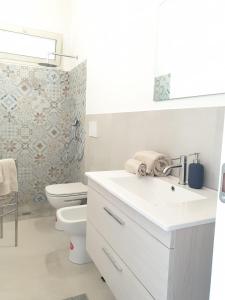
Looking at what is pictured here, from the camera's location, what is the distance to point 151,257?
946 mm

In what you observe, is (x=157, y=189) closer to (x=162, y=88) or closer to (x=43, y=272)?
(x=162, y=88)

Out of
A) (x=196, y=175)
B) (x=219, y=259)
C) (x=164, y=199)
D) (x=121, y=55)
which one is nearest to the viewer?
(x=219, y=259)

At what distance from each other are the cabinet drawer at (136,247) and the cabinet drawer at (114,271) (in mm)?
38

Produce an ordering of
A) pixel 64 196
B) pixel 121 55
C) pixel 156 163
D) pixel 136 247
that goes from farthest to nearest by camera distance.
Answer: pixel 64 196 < pixel 121 55 < pixel 156 163 < pixel 136 247

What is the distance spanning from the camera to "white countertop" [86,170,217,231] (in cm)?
88

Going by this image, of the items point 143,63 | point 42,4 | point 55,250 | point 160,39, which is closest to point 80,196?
point 55,250

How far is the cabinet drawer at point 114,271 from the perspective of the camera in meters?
1.06

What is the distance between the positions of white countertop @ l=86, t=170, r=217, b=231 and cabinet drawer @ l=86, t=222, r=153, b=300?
0.33m

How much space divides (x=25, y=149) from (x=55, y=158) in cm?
39

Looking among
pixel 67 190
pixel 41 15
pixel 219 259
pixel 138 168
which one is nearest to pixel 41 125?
pixel 67 190

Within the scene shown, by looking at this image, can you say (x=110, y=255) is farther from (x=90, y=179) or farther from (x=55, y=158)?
(x=55, y=158)

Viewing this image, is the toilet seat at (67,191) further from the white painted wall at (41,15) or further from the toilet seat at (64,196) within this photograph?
the white painted wall at (41,15)

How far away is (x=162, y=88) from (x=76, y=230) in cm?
119

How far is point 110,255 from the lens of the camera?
1.30 metres
